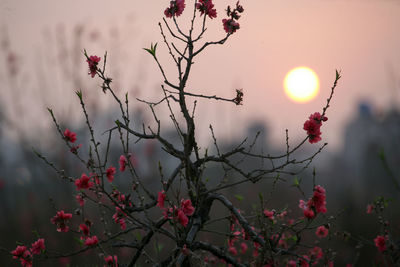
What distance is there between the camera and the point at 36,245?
3.11 metres

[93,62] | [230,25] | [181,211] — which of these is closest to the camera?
[181,211]

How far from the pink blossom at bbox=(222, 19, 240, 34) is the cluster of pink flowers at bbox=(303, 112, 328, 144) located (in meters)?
0.92

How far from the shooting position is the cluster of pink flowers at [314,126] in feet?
9.18

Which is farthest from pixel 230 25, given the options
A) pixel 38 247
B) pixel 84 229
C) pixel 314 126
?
pixel 38 247

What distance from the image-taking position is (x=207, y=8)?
3.05 m

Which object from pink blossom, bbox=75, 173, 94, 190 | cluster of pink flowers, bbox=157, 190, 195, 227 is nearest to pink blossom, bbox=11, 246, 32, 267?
pink blossom, bbox=75, 173, 94, 190

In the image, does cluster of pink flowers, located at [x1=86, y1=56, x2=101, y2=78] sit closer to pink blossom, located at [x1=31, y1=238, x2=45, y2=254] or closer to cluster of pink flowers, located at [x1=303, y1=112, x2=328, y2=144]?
pink blossom, located at [x1=31, y1=238, x2=45, y2=254]

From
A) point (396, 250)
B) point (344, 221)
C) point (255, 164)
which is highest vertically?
point (255, 164)

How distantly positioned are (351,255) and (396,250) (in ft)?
13.9

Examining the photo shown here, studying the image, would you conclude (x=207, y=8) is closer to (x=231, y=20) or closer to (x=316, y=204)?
(x=231, y=20)

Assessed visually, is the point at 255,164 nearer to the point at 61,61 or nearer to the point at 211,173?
the point at 211,173

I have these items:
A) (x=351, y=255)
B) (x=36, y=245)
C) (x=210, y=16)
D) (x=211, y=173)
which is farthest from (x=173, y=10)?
(x=211, y=173)

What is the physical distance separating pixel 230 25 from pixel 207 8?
0.23 m

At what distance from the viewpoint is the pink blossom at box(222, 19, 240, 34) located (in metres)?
3.03
